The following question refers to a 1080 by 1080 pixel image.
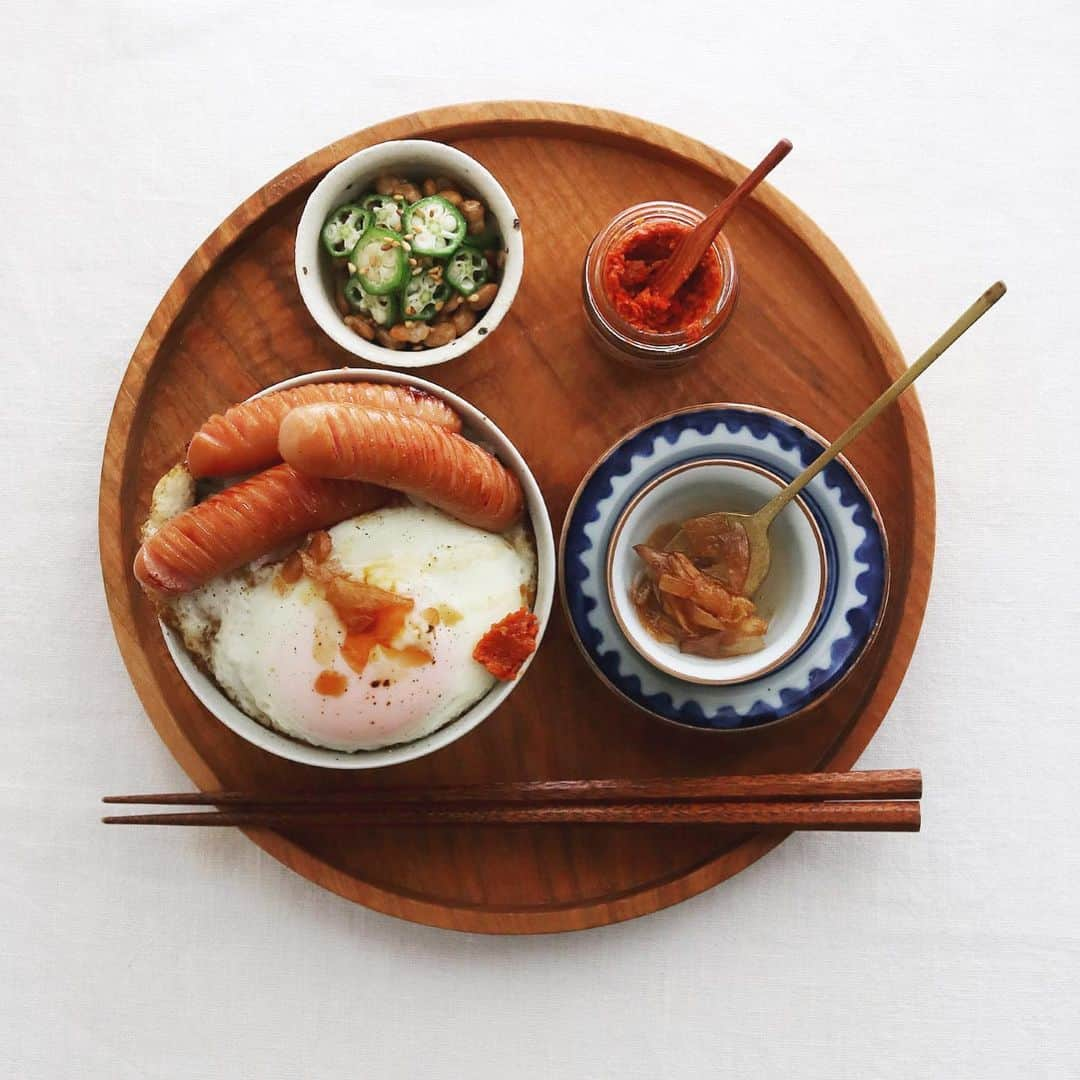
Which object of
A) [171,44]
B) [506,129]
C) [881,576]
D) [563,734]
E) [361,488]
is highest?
[171,44]

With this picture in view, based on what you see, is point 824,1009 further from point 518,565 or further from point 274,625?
point 274,625

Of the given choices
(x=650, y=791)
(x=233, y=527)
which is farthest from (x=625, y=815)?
(x=233, y=527)

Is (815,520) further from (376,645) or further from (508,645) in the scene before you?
(376,645)

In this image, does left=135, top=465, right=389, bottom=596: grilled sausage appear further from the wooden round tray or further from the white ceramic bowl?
the wooden round tray

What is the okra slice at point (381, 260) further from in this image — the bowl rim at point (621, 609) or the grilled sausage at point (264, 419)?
the bowl rim at point (621, 609)

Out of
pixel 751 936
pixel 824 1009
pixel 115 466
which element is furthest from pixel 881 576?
pixel 115 466

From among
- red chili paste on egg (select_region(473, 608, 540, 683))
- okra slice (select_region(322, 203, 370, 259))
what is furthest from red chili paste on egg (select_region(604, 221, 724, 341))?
red chili paste on egg (select_region(473, 608, 540, 683))

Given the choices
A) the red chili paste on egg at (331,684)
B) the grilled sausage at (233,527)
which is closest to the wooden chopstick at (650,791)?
the red chili paste on egg at (331,684)
